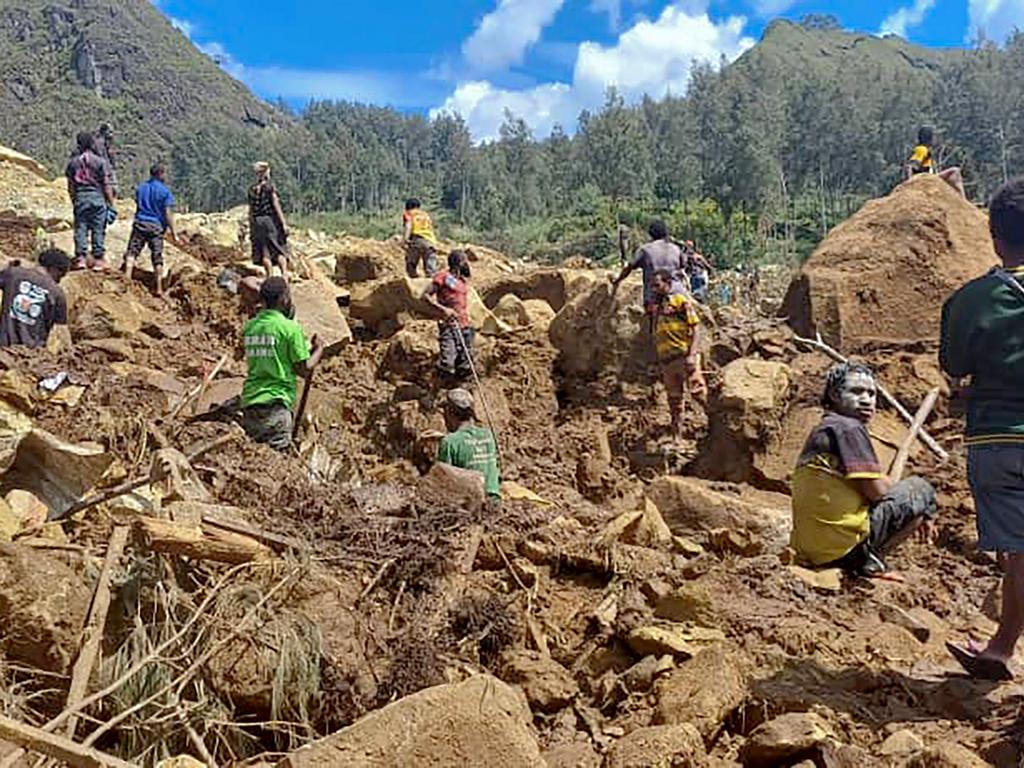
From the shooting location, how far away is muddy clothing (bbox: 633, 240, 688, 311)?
313 inches

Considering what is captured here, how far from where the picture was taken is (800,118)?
177 ft

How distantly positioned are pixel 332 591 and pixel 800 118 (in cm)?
5515

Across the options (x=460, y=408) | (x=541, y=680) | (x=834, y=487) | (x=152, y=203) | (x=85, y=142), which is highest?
(x=85, y=142)

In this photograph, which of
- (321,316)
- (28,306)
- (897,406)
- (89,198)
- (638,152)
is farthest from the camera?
(638,152)

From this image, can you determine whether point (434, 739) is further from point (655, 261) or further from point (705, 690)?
point (655, 261)

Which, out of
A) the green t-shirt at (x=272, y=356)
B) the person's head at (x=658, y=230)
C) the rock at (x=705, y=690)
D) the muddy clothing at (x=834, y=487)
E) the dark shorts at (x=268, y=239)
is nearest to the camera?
the rock at (x=705, y=690)

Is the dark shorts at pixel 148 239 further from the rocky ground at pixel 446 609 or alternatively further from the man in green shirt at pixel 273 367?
the man in green shirt at pixel 273 367

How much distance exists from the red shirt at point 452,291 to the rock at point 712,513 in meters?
3.11

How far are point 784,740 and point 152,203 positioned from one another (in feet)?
28.7

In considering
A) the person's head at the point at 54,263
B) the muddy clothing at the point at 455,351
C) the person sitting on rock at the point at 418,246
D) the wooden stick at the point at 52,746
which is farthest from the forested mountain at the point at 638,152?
the wooden stick at the point at 52,746

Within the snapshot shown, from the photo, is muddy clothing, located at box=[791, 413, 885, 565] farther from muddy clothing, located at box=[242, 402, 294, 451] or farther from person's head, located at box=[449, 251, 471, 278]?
person's head, located at box=[449, 251, 471, 278]

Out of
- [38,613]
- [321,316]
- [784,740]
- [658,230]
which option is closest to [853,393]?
[784,740]

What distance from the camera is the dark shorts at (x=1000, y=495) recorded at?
286 centimetres

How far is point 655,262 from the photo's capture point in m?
7.99
